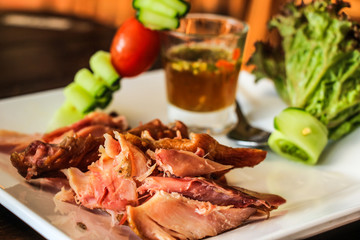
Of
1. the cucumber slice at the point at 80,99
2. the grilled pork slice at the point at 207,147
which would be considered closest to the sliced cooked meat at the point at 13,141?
the cucumber slice at the point at 80,99

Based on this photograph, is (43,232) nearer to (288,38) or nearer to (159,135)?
(159,135)

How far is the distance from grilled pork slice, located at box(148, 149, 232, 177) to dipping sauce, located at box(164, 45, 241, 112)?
126 centimetres

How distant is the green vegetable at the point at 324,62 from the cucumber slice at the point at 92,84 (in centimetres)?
124

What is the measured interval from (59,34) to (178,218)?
3862 mm

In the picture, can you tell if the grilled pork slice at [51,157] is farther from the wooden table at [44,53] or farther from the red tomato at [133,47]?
the wooden table at [44,53]

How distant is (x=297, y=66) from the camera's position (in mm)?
2949

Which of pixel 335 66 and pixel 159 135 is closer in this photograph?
pixel 159 135

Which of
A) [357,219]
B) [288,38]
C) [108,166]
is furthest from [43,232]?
[288,38]

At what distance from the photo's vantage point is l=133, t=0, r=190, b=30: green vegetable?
2.75 m

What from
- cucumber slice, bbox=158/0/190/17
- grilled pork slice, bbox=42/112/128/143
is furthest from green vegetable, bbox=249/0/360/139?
grilled pork slice, bbox=42/112/128/143

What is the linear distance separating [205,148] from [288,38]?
4.94 feet

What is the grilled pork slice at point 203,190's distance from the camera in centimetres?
165

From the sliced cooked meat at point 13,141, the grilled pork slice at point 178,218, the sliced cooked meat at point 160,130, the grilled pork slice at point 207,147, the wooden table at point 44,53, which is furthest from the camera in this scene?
the wooden table at point 44,53

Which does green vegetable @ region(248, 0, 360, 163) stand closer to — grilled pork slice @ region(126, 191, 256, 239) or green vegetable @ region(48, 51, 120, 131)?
grilled pork slice @ region(126, 191, 256, 239)
